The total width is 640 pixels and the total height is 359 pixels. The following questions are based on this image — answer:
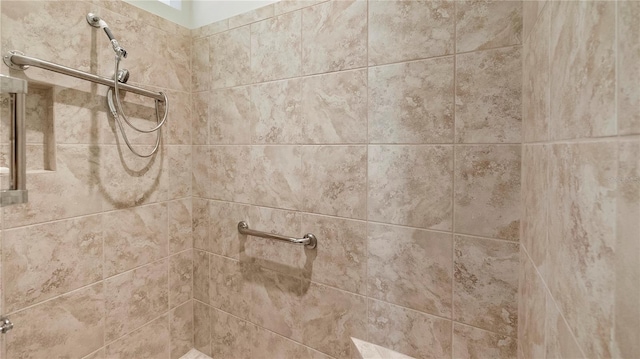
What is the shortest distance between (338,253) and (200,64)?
118 cm

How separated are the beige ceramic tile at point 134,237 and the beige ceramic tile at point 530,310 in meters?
1.46

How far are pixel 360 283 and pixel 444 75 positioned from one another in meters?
0.79

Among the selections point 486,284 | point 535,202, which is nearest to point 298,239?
point 486,284

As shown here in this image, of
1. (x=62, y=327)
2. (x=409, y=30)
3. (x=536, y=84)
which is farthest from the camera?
(x=62, y=327)

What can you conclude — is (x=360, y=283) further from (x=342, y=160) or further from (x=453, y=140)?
(x=453, y=140)

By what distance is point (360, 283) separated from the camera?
1.07 meters

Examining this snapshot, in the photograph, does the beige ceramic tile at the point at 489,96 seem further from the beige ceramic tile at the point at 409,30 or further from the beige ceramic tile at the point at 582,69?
the beige ceramic tile at the point at 582,69

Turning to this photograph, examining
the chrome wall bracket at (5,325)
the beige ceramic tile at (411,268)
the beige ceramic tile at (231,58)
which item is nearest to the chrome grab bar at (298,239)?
the beige ceramic tile at (411,268)

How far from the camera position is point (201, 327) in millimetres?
1516

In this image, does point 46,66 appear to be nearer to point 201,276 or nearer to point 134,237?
point 134,237

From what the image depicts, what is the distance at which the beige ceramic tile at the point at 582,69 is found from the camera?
316 mm

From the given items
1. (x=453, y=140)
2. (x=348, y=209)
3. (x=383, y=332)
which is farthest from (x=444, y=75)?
(x=383, y=332)

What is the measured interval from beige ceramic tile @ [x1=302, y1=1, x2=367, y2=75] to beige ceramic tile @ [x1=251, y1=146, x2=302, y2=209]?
357mm

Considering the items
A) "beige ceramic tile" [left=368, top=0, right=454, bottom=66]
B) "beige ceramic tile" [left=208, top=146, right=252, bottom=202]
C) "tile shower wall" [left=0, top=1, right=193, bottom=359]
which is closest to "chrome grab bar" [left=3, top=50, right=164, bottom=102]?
"tile shower wall" [left=0, top=1, right=193, bottom=359]
